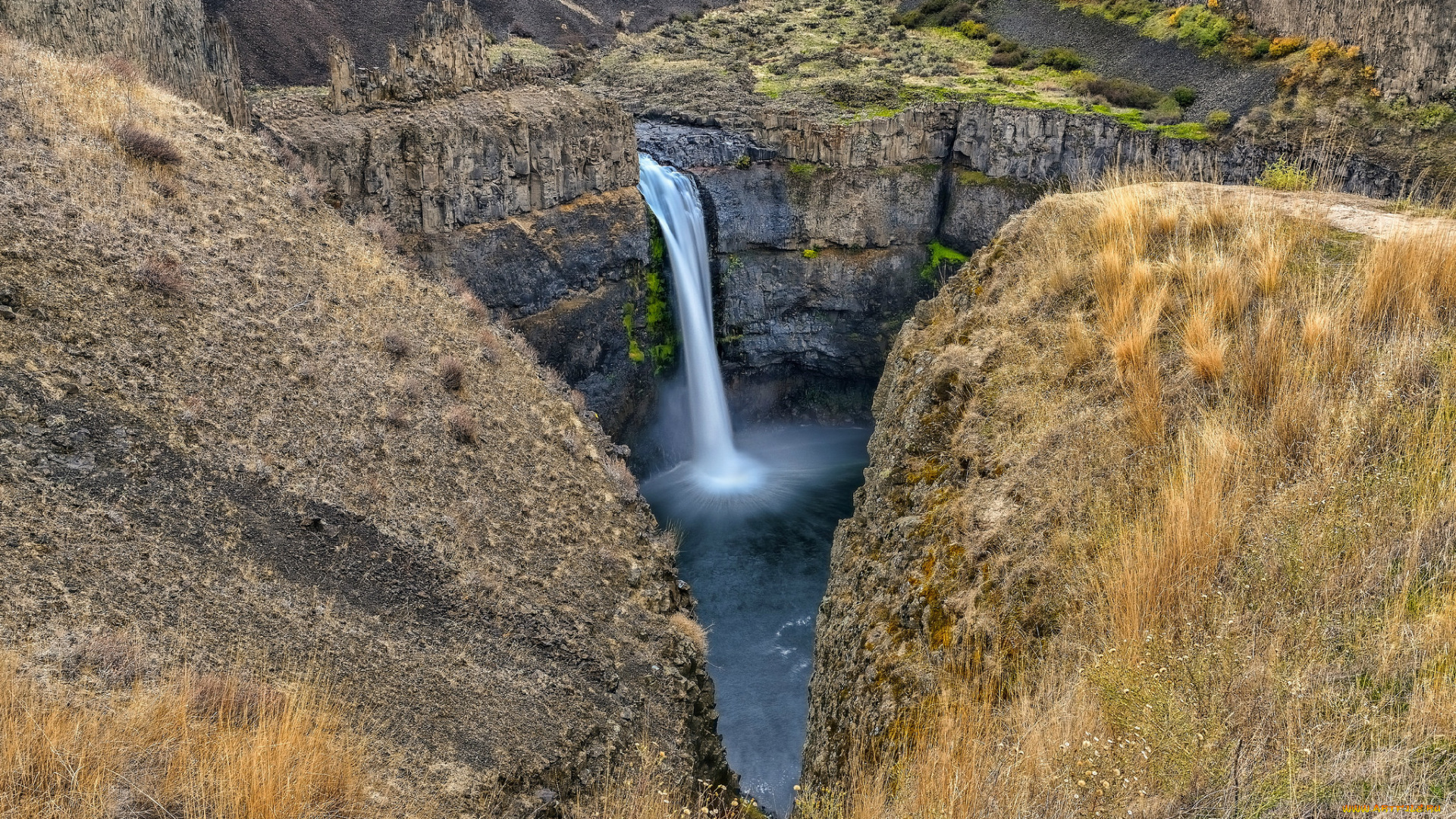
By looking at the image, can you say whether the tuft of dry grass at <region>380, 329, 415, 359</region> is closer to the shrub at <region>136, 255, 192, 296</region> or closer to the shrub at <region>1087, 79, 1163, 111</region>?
the shrub at <region>136, 255, 192, 296</region>

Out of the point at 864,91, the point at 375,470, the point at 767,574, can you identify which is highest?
the point at 864,91

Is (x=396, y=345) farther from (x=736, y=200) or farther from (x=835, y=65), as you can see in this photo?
(x=835, y=65)

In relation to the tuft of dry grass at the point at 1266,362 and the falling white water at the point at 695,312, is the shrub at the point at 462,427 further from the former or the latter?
the falling white water at the point at 695,312

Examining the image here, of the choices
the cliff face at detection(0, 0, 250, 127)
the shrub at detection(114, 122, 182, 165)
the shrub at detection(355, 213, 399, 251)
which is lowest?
the shrub at detection(355, 213, 399, 251)

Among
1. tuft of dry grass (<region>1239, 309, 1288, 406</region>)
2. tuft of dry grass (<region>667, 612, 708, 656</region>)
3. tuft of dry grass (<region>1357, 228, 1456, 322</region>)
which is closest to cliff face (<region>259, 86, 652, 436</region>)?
tuft of dry grass (<region>667, 612, 708, 656</region>)

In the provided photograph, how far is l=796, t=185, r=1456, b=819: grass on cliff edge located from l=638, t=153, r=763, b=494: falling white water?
24.9 m

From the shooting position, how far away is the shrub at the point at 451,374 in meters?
14.4

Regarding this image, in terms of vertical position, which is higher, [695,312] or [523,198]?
[523,198]

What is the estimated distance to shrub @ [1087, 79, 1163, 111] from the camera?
3694cm

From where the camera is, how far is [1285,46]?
35.9m

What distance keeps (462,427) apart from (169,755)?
825 cm

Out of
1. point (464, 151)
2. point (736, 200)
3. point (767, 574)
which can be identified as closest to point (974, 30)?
point (736, 200)

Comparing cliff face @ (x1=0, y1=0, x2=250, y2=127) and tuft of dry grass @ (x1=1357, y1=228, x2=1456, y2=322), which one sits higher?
cliff face @ (x1=0, y1=0, x2=250, y2=127)

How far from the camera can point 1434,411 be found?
231 inches
